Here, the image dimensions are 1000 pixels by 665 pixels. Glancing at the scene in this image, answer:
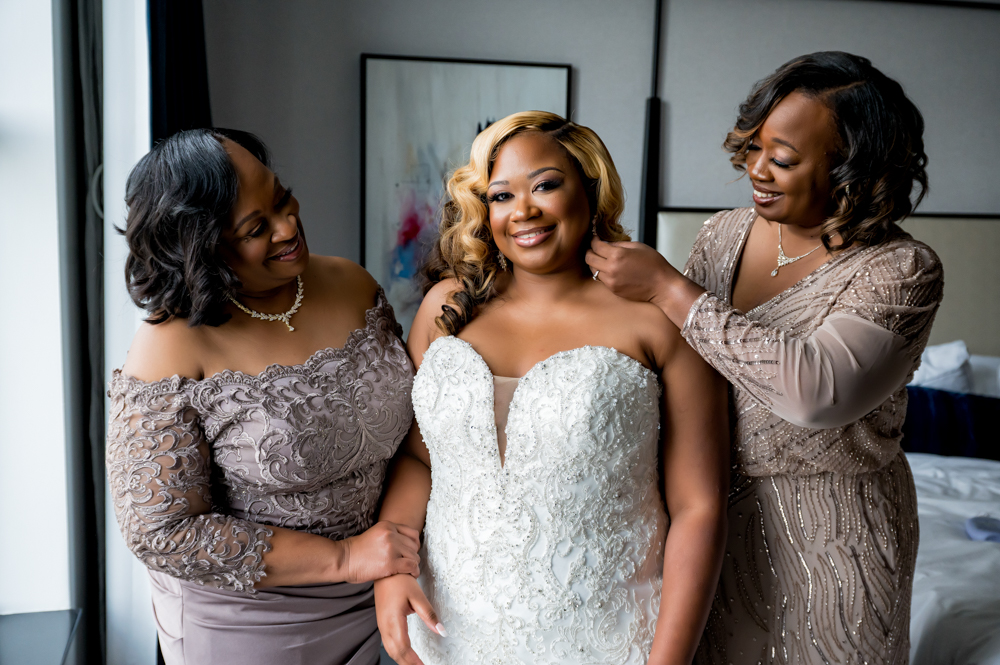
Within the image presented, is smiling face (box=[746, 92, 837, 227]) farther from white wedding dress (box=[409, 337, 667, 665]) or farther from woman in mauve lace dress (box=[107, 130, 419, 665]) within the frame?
woman in mauve lace dress (box=[107, 130, 419, 665])

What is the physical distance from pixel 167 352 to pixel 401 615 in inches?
26.3

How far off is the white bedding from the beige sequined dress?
2.17ft

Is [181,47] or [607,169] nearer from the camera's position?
[607,169]

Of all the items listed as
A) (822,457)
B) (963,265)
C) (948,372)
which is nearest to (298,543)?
(822,457)

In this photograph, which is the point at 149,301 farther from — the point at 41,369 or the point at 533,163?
the point at 41,369

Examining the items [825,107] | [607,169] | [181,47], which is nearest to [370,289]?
[607,169]

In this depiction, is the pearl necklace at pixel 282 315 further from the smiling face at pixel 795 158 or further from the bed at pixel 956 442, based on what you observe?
the bed at pixel 956 442

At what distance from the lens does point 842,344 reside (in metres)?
1.24

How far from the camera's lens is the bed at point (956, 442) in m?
2.08

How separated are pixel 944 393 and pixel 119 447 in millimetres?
3443

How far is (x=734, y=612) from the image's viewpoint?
1.56 meters

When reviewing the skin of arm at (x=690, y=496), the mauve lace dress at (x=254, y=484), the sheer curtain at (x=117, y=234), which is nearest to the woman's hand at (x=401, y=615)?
the mauve lace dress at (x=254, y=484)

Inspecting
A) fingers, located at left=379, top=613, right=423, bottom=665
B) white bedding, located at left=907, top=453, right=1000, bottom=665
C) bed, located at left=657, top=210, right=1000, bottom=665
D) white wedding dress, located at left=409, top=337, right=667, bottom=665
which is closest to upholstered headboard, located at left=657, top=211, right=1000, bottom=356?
bed, located at left=657, top=210, right=1000, bottom=665

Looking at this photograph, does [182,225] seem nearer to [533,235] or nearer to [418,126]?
[533,235]
